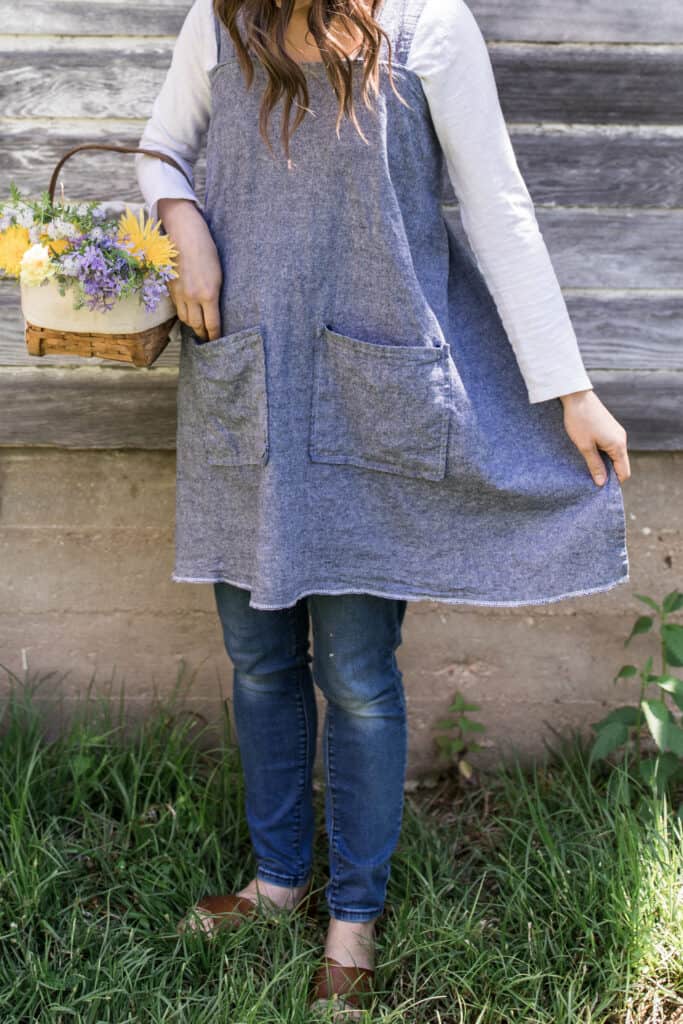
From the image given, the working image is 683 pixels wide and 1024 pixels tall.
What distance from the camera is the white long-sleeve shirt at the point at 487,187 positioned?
1565mm

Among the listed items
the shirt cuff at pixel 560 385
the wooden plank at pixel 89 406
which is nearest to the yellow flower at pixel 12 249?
the wooden plank at pixel 89 406

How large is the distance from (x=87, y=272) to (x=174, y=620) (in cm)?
119

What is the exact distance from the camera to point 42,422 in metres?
2.38

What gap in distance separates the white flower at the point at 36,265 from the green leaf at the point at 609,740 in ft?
5.18

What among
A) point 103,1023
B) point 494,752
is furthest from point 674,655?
point 103,1023

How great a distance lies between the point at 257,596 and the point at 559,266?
3.66ft

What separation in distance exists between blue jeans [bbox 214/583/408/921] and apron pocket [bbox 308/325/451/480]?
273mm

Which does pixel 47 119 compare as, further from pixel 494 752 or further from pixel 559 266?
pixel 494 752

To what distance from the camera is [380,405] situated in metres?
1.68

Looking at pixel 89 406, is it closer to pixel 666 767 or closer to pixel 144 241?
pixel 144 241

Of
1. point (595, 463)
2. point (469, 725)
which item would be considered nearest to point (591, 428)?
point (595, 463)

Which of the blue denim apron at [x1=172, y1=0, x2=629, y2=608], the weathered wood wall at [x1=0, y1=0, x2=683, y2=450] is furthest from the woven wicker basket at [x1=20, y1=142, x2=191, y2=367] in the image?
the weathered wood wall at [x1=0, y1=0, x2=683, y2=450]

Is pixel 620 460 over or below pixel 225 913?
over

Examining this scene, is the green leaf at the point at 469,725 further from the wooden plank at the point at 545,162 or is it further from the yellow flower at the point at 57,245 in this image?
the yellow flower at the point at 57,245
